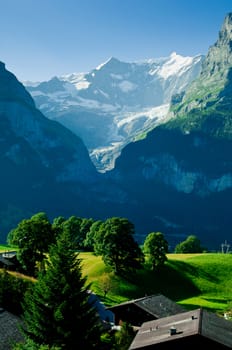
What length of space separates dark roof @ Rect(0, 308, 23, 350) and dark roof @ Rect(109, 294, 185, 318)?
24241mm

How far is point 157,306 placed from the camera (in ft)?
239

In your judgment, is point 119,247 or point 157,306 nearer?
point 157,306

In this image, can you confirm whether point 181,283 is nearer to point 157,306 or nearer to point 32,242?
point 32,242

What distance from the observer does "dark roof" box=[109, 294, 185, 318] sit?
70.3 meters

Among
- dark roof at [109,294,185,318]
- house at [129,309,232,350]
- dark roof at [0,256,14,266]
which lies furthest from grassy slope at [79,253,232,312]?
house at [129,309,232,350]

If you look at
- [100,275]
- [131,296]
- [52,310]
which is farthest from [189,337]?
[100,275]

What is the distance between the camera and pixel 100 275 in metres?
106

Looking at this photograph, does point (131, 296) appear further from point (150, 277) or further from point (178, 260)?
point (178, 260)

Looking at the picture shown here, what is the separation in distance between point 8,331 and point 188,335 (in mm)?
17372

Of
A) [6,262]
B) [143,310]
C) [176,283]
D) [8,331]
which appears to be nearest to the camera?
[8,331]

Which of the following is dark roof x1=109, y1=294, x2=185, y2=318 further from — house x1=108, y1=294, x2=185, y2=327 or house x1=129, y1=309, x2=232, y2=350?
house x1=129, y1=309, x2=232, y2=350

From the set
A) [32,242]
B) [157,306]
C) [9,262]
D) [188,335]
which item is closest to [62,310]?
[188,335]

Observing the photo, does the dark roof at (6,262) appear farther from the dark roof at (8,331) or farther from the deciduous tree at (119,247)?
the dark roof at (8,331)

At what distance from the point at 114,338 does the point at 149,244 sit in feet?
168
